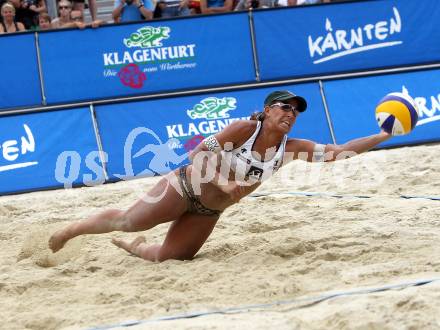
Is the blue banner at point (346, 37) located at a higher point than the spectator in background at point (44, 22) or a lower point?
lower

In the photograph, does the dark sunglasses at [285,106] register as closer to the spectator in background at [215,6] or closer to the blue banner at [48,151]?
the blue banner at [48,151]

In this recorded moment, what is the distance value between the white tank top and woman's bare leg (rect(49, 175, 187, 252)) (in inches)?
15.6

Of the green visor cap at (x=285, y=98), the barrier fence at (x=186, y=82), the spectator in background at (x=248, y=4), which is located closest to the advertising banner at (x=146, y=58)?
the barrier fence at (x=186, y=82)

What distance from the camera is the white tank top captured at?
5105mm

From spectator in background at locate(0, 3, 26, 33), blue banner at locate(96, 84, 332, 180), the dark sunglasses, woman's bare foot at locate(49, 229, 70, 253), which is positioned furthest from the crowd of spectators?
the dark sunglasses

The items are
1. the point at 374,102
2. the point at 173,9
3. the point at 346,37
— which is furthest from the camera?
the point at 173,9

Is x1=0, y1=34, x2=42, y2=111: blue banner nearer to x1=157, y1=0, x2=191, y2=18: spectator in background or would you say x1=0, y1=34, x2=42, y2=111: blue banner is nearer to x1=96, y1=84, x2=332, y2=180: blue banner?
x1=96, y1=84, x2=332, y2=180: blue banner

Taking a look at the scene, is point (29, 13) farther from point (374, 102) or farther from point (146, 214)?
point (146, 214)

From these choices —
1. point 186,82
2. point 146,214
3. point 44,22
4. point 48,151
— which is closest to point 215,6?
point 186,82

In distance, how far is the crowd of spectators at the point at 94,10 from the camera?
34.2ft

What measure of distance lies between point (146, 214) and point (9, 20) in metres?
6.09

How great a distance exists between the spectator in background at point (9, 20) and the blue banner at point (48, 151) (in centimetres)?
201

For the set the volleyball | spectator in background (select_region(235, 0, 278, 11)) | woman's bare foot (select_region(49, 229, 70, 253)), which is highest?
spectator in background (select_region(235, 0, 278, 11))

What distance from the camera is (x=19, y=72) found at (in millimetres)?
9695
